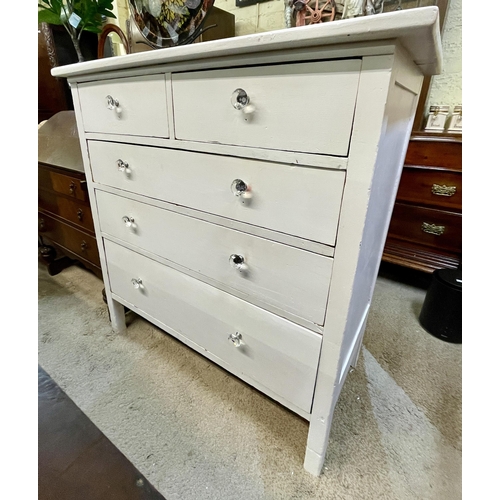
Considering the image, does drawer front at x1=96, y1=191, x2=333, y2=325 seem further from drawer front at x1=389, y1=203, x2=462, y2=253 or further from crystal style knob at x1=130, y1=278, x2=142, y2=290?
drawer front at x1=389, y1=203, x2=462, y2=253

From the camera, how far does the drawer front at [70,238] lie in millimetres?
1400

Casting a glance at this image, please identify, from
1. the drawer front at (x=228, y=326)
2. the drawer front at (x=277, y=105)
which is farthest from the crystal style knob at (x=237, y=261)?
the drawer front at (x=277, y=105)

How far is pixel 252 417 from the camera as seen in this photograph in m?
0.94

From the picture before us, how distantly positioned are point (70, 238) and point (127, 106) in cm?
99

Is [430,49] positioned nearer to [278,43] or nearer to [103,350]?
[278,43]

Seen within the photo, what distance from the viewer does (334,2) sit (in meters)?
0.67

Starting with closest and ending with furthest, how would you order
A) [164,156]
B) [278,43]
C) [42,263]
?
[278,43], [164,156], [42,263]

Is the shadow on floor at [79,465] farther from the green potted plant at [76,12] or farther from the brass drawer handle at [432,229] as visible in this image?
the brass drawer handle at [432,229]

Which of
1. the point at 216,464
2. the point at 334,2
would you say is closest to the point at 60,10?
the point at 334,2

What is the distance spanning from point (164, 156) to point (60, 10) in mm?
1056

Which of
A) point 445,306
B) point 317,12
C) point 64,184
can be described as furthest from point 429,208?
point 64,184

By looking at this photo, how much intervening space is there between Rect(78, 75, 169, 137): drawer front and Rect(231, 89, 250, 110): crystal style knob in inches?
8.4

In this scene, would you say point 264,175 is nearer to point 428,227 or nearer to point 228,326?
point 228,326

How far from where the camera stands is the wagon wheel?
2.17 feet
